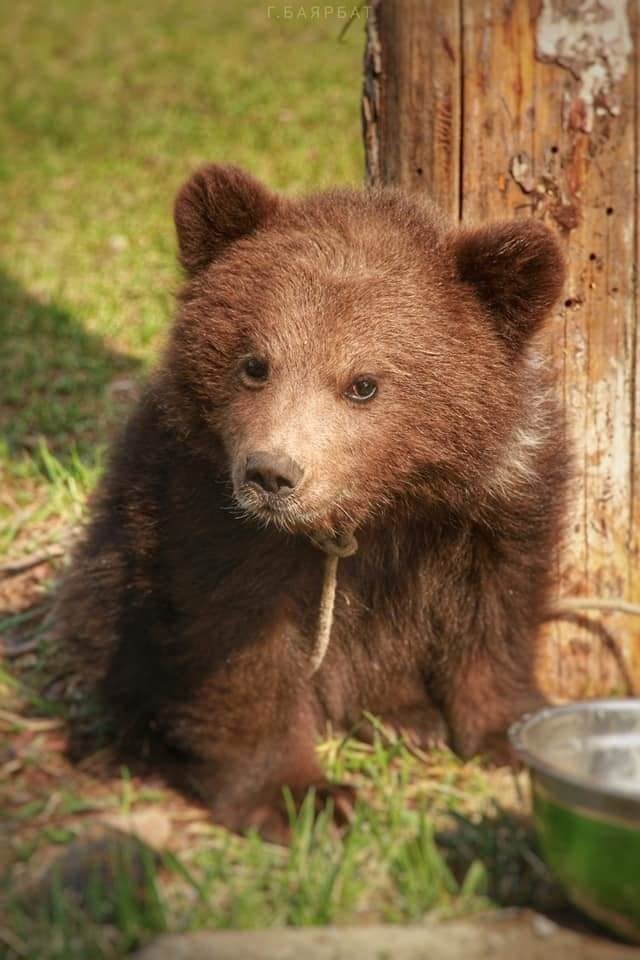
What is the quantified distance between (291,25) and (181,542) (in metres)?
11.4

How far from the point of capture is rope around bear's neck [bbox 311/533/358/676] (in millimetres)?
Result: 4297

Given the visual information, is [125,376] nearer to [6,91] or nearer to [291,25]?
[6,91]

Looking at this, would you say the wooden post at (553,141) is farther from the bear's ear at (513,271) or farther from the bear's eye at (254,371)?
the bear's eye at (254,371)

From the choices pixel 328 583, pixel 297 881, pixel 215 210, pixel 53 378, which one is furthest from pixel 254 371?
pixel 53 378

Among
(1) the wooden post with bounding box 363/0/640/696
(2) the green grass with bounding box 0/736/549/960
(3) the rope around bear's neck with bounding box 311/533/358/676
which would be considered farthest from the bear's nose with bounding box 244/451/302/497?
(1) the wooden post with bounding box 363/0/640/696

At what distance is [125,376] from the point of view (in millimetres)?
7680

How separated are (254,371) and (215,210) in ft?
1.84

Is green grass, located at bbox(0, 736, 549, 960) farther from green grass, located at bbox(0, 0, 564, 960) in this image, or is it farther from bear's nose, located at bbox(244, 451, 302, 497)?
bear's nose, located at bbox(244, 451, 302, 497)

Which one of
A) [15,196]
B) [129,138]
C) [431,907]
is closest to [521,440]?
[431,907]

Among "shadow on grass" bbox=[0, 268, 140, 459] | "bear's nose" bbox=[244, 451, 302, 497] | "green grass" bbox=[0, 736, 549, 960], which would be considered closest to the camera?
"green grass" bbox=[0, 736, 549, 960]

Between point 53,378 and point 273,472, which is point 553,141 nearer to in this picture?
point 273,472

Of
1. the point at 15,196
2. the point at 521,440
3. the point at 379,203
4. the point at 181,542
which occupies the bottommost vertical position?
the point at 181,542

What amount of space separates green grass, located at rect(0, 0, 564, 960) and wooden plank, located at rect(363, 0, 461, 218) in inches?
78.4

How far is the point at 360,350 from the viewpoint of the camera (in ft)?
13.2
